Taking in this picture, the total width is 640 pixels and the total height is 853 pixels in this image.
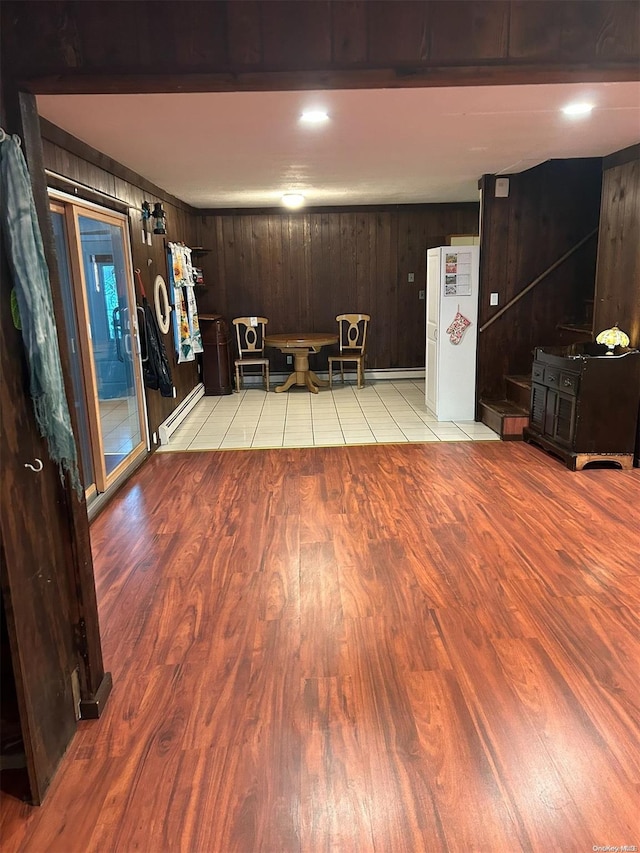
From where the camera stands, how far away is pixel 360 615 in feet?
8.56

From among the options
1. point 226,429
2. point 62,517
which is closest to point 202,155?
point 226,429

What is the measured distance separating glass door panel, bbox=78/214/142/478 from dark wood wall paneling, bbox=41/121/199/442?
0.15 m

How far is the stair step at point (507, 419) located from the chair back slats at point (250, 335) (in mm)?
3521

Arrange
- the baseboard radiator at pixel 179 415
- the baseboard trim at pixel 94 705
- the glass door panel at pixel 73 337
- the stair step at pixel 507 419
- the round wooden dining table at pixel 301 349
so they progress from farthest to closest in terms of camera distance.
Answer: the round wooden dining table at pixel 301 349 < the baseboard radiator at pixel 179 415 < the stair step at pixel 507 419 < the glass door panel at pixel 73 337 < the baseboard trim at pixel 94 705

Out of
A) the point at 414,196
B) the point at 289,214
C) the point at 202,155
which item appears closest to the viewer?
the point at 202,155

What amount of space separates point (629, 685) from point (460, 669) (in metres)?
0.59

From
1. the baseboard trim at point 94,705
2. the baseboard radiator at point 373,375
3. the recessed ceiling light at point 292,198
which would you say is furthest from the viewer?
the baseboard radiator at point 373,375

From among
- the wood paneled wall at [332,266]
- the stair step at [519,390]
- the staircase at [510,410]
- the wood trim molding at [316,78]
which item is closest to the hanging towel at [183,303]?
the wood paneled wall at [332,266]

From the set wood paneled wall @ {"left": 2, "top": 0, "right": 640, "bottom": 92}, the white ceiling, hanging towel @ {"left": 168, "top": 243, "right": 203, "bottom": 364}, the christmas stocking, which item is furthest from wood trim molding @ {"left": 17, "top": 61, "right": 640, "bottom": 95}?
hanging towel @ {"left": 168, "top": 243, "right": 203, "bottom": 364}

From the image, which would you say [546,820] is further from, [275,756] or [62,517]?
[62,517]

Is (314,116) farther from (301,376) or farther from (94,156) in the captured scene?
(301,376)

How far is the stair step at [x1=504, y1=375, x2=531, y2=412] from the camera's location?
218 inches

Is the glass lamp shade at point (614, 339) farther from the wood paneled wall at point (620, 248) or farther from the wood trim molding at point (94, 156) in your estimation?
the wood trim molding at point (94, 156)

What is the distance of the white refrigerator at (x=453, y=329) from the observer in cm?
573
